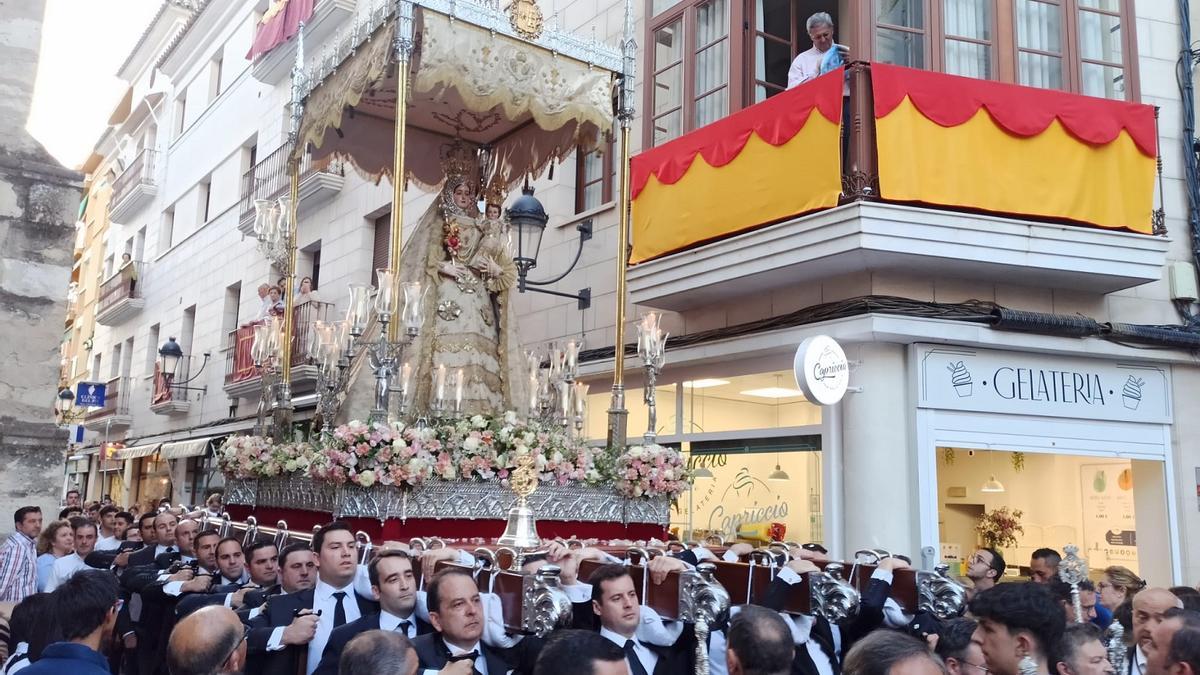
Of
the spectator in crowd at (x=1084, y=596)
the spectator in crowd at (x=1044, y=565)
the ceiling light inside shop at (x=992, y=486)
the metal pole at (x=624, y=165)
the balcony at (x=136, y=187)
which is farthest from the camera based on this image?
the balcony at (x=136, y=187)

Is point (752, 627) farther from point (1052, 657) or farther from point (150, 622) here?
point (150, 622)

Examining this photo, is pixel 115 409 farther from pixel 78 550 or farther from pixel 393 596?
pixel 393 596

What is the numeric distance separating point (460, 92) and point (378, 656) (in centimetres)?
576

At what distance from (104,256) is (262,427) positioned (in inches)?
929

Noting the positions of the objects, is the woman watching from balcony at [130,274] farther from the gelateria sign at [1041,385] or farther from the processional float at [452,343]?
the gelateria sign at [1041,385]

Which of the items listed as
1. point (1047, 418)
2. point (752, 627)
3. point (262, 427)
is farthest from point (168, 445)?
point (752, 627)

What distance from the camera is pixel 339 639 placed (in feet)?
11.4

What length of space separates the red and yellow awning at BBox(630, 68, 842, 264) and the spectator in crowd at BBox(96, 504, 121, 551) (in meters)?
5.16

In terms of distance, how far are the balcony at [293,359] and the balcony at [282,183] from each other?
168 cm

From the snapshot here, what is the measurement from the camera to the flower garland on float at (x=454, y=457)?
6.03m

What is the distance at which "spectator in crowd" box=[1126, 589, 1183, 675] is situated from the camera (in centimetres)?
343

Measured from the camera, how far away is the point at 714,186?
30.1ft

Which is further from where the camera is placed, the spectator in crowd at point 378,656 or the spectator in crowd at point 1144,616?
the spectator in crowd at point 1144,616

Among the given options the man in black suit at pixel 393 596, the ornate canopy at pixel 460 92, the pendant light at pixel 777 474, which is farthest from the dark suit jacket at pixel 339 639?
the pendant light at pixel 777 474
